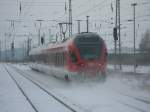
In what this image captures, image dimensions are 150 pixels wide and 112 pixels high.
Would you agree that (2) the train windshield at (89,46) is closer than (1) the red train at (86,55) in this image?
No

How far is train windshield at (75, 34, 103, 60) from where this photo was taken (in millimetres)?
25766

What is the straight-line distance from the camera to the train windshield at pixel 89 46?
2577 centimetres

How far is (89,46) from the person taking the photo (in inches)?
1020

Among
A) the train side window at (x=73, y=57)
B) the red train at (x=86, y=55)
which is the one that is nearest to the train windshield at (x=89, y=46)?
the red train at (x=86, y=55)

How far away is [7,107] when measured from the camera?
16.8 meters

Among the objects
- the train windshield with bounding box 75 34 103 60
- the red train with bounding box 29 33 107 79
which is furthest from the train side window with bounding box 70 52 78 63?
the train windshield with bounding box 75 34 103 60

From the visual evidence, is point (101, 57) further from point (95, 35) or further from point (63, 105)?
point (63, 105)

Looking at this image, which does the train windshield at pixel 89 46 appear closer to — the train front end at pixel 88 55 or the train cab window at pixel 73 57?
the train front end at pixel 88 55

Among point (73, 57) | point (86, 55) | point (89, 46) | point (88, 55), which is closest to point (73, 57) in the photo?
point (73, 57)

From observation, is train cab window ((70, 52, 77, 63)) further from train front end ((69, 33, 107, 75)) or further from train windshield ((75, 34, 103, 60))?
train windshield ((75, 34, 103, 60))

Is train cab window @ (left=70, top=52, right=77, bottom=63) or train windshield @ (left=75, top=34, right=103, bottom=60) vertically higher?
train windshield @ (left=75, top=34, right=103, bottom=60)

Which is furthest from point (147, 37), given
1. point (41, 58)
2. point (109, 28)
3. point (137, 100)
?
point (137, 100)

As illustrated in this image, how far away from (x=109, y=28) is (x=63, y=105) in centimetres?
4684

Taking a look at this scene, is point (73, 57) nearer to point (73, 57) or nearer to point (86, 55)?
point (73, 57)
